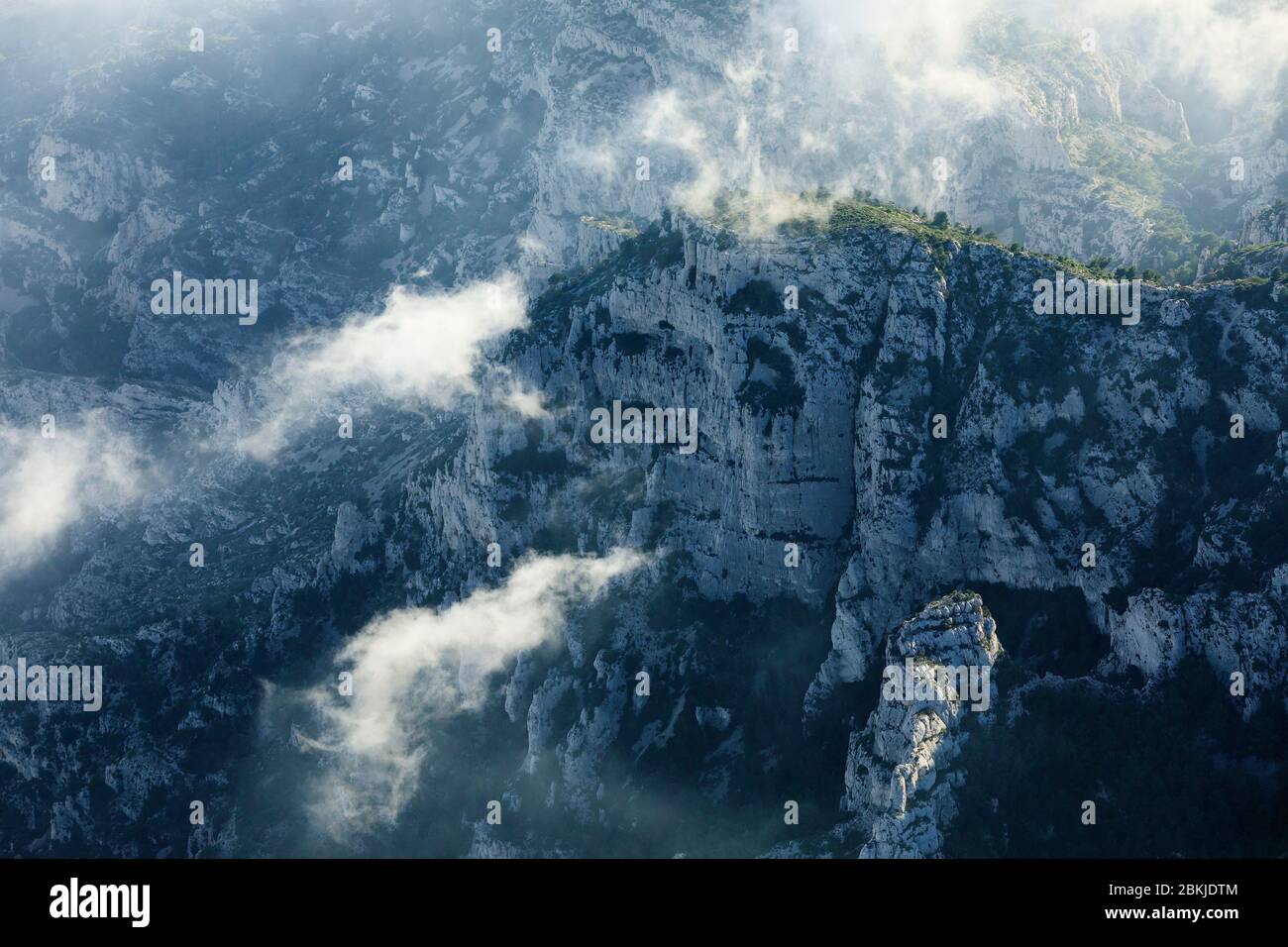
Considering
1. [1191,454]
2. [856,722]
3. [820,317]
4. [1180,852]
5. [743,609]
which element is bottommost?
[1180,852]

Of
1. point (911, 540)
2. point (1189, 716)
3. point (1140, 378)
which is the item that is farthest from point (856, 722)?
point (1140, 378)

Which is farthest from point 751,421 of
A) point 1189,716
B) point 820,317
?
point 1189,716

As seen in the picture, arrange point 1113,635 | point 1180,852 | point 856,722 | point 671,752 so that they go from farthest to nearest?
point 671,752 < point 856,722 < point 1113,635 < point 1180,852

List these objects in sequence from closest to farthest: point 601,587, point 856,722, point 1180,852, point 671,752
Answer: point 1180,852, point 856,722, point 671,752, point 601,587

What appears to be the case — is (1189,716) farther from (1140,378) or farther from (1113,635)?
(1140,378)

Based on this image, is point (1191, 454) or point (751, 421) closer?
point (1191, 454)

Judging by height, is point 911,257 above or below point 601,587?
above

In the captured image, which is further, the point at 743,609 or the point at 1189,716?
the point at 743,609

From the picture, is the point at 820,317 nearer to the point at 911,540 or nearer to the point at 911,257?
the point at 911,257

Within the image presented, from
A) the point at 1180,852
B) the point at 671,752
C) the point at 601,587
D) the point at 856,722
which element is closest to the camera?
the point at 1180,852
